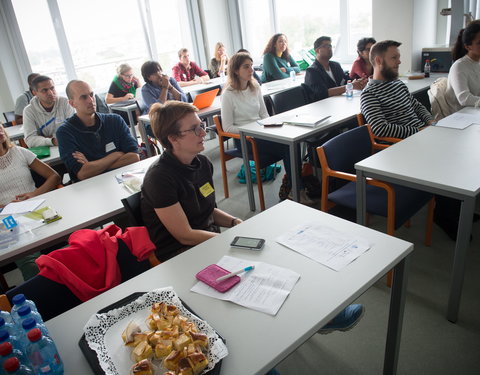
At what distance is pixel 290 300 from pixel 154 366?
440 mm

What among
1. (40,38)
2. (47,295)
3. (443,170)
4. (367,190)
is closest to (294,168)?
(367,190)

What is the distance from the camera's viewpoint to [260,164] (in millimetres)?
3150

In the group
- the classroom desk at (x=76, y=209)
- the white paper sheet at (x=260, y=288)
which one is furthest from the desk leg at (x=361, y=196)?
the classroom desk at (x=76, y=209)

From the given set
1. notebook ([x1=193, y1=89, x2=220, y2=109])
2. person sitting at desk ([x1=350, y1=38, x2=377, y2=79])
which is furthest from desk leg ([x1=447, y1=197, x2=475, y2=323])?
person sitting at desk ([x1=350, y1=38, x2=377, y2=79])

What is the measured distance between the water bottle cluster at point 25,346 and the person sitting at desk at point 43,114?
9.15ft

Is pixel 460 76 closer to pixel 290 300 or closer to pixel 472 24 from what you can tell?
pixel 472 24

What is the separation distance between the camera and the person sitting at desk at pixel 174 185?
5.47 feet

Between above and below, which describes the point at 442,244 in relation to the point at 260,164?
below

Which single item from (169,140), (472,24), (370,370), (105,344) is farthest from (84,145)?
(472,24)

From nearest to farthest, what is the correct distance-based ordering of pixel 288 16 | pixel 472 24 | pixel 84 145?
pixel 84 145
pixel 472 24
pixel 288 16

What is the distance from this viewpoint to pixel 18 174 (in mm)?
2502

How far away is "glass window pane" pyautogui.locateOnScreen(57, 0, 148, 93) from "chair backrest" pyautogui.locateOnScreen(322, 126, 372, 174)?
227 inches

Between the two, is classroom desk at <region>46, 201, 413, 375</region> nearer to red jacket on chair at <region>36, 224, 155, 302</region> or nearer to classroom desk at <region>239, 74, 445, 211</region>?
red jacket on chair at <region>36, 224, 155, 302</region>

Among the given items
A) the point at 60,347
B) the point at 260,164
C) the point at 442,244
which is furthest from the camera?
the point at 260,164
